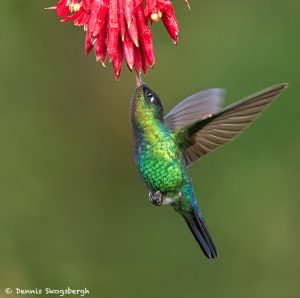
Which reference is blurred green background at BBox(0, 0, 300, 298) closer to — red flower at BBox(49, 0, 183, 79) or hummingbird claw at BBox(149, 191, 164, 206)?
hummingbird claw at BBox(149, 191, 164, 206)

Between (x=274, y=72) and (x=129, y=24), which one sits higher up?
(x=129, y=24)

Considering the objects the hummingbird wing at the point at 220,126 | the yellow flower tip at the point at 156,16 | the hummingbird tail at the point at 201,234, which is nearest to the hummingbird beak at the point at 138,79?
the yellow flower tip at the point at 156,16

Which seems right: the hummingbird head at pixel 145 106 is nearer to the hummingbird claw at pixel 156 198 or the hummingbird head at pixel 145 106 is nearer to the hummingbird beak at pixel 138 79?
the hummingbird beak at pixel 138 79

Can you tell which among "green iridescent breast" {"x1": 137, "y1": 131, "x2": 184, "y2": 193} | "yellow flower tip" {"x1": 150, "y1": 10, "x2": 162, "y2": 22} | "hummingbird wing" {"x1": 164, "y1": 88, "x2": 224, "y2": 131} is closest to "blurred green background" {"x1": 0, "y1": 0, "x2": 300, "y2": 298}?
"hummingbird wing" {"x1": 164, "y1": 88, "x2": 224, "y2": 131}

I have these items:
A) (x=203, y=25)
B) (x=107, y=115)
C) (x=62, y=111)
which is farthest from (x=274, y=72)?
(x=62, y=111)

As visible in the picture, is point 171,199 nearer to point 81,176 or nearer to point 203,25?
point 81,176

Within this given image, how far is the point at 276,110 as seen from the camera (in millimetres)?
5082

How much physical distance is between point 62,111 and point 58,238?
2.86 feet

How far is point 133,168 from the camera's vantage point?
4719 millimetres

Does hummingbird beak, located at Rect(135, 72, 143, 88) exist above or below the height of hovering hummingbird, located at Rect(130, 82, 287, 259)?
above

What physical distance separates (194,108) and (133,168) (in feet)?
6.37

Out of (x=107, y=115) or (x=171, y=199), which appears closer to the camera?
(x=171, y=199)

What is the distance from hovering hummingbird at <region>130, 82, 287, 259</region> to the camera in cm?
245

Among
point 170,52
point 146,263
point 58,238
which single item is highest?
point 170,52
